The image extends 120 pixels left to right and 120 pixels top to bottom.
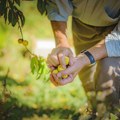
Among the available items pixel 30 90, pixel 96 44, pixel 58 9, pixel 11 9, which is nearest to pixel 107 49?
pixel 96 44

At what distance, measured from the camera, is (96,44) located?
9.30ft

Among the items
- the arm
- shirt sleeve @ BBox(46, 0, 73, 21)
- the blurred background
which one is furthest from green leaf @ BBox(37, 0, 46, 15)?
the blurred background

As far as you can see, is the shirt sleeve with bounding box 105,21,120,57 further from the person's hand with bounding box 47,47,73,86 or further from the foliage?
the foliage

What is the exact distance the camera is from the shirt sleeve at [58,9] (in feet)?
9.16

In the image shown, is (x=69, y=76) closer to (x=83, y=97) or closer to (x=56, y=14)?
(x=56, y=14)

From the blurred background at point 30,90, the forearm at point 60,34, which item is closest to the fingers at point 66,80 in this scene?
the forearm at point 60,34

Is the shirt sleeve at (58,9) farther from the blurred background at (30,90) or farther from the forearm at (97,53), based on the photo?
the blurred background at (30,90)

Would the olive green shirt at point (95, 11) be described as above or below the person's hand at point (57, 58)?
above

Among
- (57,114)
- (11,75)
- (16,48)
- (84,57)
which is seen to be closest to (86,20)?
(84,57)

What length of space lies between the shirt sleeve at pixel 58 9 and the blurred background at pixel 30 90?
948 mm

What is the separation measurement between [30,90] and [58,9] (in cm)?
184

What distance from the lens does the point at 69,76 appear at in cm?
251

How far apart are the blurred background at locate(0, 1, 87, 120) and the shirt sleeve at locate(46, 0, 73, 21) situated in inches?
37.3

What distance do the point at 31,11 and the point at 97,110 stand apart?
3.01 metres
